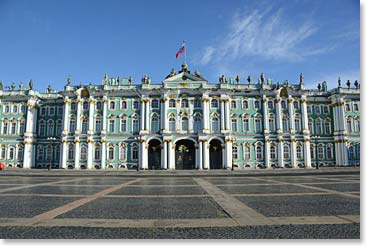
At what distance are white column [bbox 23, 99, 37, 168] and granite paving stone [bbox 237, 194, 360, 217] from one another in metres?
46.8

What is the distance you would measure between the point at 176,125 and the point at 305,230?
3885 centimetres

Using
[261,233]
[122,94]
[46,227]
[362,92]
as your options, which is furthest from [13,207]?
[122,94]

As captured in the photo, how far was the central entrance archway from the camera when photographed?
4503 centimetres

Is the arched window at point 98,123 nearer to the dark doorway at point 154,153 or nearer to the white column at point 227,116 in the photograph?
the dark doorway at point 154,153

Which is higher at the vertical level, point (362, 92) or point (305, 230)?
point (362, 92)

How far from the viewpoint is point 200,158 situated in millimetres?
43281

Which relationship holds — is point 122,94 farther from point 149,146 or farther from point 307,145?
point 307,145

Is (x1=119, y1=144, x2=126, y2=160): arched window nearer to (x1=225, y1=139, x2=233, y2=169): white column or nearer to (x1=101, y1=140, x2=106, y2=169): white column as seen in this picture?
(x1=101, y1=140, x2=106, y2=169): white column

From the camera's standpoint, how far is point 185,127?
44.8m

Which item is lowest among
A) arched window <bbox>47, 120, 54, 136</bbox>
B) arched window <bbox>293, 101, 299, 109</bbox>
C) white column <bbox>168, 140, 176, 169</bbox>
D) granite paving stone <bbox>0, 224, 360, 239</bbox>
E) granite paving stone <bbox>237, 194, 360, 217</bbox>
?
granite paving stone <bbox>237, 194, 360, 217</bbox>

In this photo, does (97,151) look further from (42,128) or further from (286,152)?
(286,152)

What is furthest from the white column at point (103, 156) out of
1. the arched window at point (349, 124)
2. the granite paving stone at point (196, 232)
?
the arched window at point (349, 124)

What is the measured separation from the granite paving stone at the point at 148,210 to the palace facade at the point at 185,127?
→ 33.3m

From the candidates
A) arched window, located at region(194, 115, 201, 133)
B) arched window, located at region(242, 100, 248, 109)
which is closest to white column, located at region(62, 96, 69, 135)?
arched window, located at region(194, 115, 201, 133)
